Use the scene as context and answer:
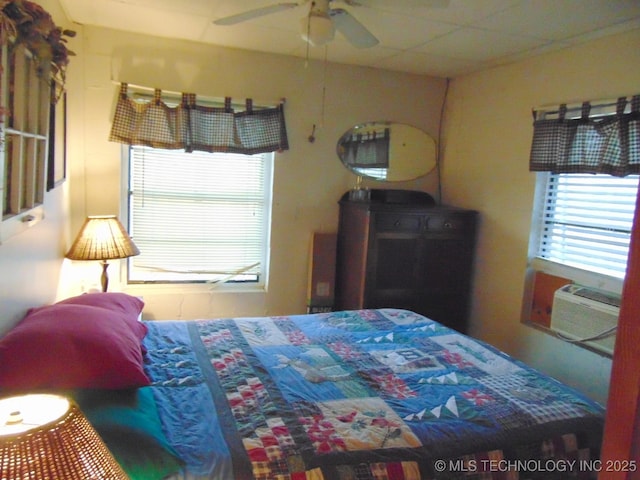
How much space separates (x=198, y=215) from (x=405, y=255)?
1.58 m

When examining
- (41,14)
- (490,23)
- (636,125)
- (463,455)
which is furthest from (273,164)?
(463,455)

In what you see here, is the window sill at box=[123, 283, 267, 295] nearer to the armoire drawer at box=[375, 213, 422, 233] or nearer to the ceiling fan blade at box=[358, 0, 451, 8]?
the armoire drawer at box=[375, 213, 422, 233]

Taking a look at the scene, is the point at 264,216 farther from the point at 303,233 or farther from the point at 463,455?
the point at 463,455

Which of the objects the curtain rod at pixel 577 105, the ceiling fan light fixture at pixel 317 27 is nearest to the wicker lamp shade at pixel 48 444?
the ceiling fan light fixture at pixel 317 27

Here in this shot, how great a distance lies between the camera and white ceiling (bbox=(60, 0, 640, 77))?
7.63 ft

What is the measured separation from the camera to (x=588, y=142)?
2709mm

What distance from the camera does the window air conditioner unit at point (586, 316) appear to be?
2596 millimetres

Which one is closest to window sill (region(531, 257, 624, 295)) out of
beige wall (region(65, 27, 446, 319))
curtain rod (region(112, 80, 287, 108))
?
beige wall (region(65, 27, 446, 319))

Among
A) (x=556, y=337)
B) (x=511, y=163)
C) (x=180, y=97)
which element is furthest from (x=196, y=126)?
(x=556, y=337)

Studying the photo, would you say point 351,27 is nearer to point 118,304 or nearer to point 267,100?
point 267,100

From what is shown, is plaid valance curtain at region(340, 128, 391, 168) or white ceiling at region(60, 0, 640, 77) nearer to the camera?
white ceiling at region(60, 0, 640, 77)

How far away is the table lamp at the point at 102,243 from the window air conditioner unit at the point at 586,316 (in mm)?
2671

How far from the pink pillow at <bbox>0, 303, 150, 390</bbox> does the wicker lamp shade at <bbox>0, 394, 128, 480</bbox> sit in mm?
702

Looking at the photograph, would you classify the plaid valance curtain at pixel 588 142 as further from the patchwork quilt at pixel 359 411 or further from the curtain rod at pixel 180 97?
the curtain rod at pixel 180 97
